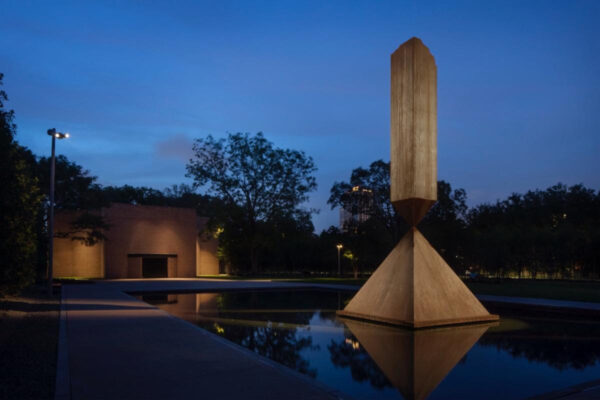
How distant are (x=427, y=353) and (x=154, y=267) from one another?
1293 inches

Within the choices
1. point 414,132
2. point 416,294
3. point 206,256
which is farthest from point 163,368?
point 206,256

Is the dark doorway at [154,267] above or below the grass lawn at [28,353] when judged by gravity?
below

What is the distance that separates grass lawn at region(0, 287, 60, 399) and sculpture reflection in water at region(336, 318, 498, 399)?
3.58 meters

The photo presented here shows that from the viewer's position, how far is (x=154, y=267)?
3700 centimetres

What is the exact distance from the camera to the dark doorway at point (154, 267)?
36.6m

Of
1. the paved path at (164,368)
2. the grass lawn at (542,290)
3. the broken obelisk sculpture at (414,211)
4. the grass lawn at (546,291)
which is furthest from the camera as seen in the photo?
the grass lawn at (542,290)

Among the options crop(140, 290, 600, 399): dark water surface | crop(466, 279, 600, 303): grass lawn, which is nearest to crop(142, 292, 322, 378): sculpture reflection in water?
crop(140, 290, 600, 399): dark water surface

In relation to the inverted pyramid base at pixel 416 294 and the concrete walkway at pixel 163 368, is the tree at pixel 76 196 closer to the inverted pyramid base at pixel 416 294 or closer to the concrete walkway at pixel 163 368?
the concrete walkway at pixel 163 368

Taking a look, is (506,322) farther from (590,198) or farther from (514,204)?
(514,204)

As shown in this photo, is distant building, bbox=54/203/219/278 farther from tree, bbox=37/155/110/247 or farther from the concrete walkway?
the concrete walkway

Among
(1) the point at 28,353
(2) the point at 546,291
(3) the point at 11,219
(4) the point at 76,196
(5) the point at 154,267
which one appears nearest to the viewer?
(1) the point at 28,353

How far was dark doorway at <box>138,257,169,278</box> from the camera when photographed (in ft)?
120

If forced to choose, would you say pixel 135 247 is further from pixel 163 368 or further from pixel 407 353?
pixel 163 368

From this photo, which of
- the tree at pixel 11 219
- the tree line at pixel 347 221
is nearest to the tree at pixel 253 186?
the tree line at pixel 347 221
